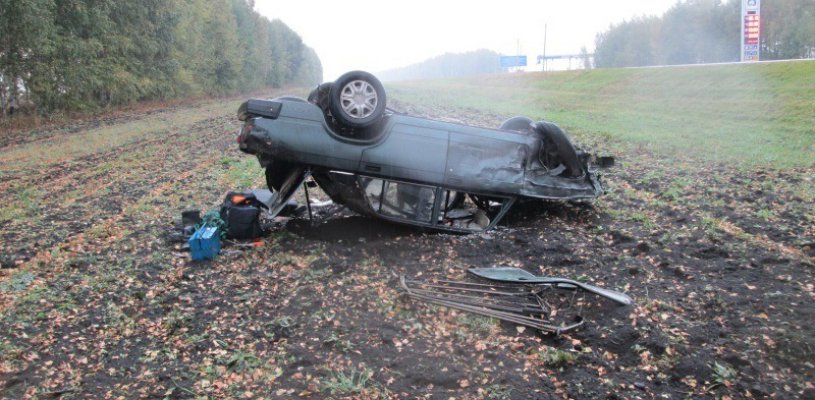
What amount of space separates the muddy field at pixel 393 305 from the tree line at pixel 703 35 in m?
41.9

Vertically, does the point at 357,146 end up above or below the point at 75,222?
above

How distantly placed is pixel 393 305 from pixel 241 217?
247cm

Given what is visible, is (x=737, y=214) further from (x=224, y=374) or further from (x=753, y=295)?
(x=224, y=374)

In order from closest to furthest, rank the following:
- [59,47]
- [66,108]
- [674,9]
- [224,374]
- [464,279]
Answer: [224,374] < [464,279] < [59,47] < [66,108] < [674,9]

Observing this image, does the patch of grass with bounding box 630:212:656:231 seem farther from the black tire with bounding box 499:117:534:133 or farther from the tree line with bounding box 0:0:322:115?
the tree line with bounding box 0:0:322:115

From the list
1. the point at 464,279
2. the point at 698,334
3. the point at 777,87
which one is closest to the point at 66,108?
the point at 464,279

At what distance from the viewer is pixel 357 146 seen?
6289 millimetres

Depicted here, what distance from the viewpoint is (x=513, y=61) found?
87125 mm

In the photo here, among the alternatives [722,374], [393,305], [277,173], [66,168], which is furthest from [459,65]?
[722,374]

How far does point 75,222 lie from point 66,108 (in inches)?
687

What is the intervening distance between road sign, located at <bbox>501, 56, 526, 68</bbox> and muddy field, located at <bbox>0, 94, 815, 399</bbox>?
267 ft

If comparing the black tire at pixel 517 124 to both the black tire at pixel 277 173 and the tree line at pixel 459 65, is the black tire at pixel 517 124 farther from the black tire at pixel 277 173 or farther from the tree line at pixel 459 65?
the tree line at pixel 459 65

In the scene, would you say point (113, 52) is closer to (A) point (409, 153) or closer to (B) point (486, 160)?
(A) point (409, 153)

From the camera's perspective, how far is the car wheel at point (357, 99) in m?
6.14
